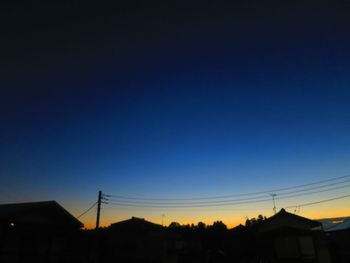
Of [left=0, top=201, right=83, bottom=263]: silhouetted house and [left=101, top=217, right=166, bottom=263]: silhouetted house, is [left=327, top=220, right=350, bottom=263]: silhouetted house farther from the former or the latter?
[left=0, top=201, right=83, bottom=263]: silhouetted house

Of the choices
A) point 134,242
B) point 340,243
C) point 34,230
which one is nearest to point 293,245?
point 340,243

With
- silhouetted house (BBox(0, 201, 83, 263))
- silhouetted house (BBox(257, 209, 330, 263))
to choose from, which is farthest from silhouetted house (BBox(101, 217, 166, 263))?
silhouetted house (BBox(257, 209, 330, 263))

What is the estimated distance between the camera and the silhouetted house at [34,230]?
17281 mm

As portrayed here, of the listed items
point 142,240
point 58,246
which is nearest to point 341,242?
point 142,240

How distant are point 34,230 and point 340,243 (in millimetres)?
40354

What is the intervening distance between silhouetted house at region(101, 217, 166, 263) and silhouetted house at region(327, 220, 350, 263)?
72.9 feet

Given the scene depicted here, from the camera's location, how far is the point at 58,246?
21.4 m

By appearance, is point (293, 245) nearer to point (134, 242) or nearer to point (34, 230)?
point (134, 242)

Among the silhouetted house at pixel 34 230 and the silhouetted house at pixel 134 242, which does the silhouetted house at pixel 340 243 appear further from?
the silhouetted house at pixel 34 230

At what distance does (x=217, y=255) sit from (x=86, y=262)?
1885 centimetres

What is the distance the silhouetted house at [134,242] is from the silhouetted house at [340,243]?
72.9ft

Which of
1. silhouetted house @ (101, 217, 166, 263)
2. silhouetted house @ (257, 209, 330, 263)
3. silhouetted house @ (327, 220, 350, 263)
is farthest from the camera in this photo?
silhouetted house @ (101, 217, 166, 263)

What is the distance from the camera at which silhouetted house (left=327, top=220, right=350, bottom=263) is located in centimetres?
3296

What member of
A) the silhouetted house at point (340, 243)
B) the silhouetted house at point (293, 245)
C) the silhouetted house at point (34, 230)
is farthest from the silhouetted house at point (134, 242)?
the silhouetted house at point (340, 243)
